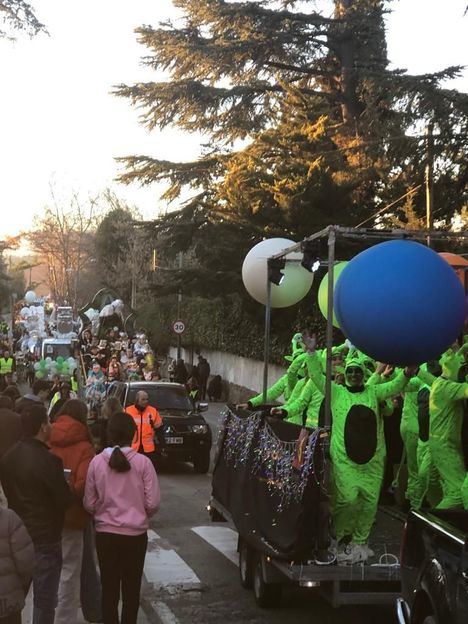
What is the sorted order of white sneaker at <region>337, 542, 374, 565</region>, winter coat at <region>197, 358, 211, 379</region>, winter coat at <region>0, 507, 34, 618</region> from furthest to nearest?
winter coat at <region>197, 358, 211, 379</region>
white sneaker at <region>337, 542, 374, 565</region>
winter coat at <region>0, 507, 34, 618</region>

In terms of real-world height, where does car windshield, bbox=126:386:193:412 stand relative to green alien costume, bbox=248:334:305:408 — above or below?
below

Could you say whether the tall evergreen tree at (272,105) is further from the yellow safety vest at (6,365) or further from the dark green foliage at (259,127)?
the yellow safety vest at (6,365)

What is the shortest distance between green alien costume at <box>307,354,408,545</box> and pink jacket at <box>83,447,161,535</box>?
171 centimetres

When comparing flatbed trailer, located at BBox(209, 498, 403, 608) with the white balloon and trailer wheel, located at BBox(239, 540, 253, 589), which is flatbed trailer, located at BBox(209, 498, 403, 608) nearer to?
trailer wheel, located at BBox(239, 540, 253, 589)

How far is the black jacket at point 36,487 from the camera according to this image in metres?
5.98

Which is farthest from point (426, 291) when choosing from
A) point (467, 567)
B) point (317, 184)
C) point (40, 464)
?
point (317, 184)

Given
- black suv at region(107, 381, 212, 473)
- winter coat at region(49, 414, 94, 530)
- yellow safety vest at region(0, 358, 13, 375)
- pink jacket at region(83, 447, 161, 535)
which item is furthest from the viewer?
yellow safety vest at region(0, 358, 13, 375)

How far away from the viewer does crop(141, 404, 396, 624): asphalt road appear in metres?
7.86

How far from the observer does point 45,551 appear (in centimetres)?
613

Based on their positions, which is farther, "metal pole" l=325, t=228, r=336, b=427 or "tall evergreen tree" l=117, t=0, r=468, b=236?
"tall evergreen tree" l=117, t=0, r=468, b=236

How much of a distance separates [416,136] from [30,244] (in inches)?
2349

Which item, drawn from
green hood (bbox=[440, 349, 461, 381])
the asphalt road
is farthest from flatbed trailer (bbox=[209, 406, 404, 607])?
green hood (bbox=[440, 349, 461, 381])

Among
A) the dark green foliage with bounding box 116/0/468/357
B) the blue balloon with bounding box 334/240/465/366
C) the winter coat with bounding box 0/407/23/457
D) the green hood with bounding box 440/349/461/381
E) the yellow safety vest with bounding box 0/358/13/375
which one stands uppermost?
the dark green foliage with bounding box 116/0/468/357

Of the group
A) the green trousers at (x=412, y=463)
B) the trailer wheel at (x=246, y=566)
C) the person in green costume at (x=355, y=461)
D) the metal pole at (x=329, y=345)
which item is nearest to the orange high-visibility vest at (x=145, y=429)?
the green trousers at (x=412, y=463)
